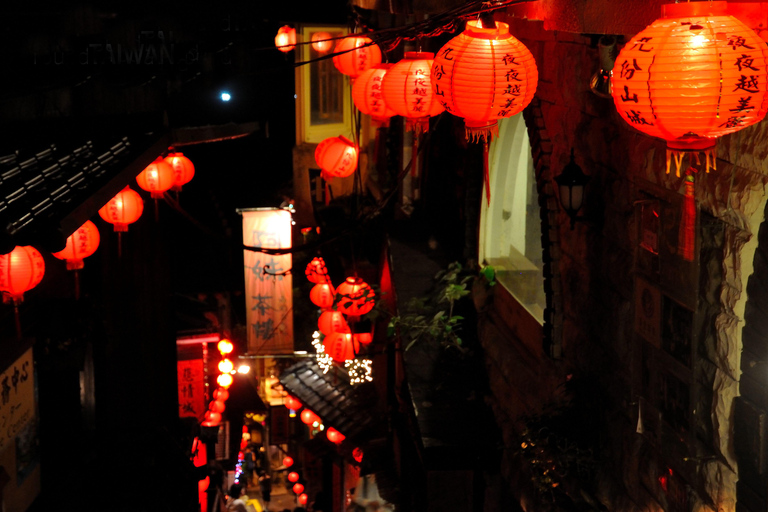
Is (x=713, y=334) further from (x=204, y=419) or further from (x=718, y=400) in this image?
(x=204, y=419)

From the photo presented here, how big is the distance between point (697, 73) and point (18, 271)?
835cm

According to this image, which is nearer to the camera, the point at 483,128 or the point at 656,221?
the point at 656,221

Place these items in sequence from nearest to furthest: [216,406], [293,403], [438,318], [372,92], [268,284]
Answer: [372,92] → [438,318] → [268,284] → [216,406] → [293,403]

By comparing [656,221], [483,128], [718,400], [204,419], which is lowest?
[204,419]

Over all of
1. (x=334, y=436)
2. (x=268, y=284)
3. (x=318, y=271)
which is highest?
(x=318, y=271)

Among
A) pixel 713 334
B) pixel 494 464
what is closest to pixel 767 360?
pixel 713 334

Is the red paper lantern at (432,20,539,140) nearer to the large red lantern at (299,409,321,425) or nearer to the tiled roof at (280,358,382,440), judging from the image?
the tiled roof at (280,358,382,440)

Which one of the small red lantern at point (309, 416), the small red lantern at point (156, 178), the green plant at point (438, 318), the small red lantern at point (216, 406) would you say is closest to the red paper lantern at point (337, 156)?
the small red lantern at point (156, 178)

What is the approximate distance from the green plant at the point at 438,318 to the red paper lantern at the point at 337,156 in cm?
280

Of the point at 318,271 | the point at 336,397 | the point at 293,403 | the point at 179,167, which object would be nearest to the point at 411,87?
the point at 179,167

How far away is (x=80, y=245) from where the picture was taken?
10914 millimetres

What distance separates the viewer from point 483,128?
6.64m

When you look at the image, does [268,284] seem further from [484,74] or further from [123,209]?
[484,74]

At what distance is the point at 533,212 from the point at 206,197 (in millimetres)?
17900
